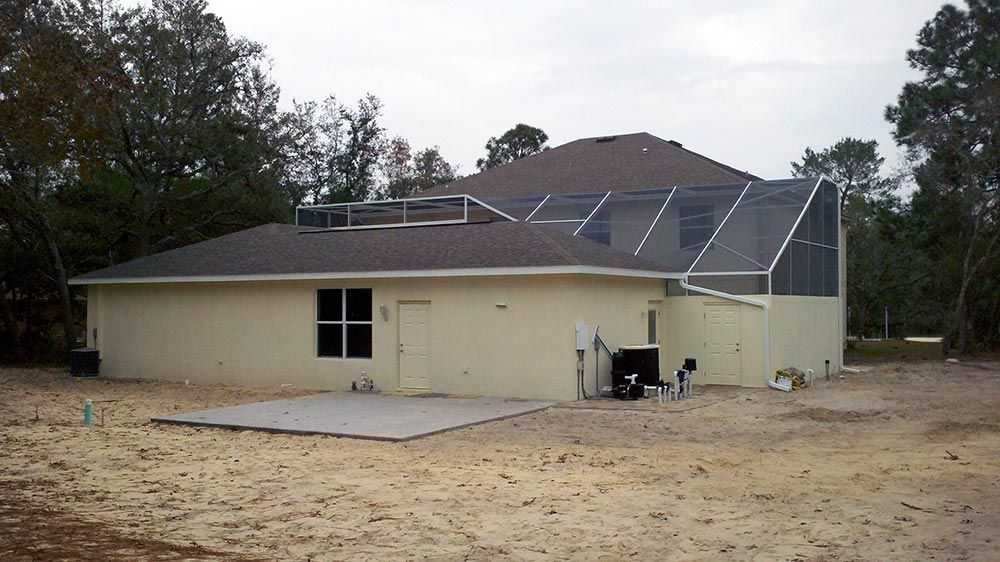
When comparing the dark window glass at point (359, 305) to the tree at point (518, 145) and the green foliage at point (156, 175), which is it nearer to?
the green foliage at point (156, 175)

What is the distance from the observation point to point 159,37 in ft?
97.2

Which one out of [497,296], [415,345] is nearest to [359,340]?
[415,345]

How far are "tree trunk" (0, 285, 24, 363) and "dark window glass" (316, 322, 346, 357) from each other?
47.7 feet

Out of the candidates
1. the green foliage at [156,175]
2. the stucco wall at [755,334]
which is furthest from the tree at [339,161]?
the stucco wall at [755,334]

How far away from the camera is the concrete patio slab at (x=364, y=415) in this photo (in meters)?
12.8

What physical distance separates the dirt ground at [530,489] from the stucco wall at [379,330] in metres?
2.39

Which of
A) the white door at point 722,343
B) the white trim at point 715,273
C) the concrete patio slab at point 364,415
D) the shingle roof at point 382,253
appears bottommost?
the concrete patio slab at point 364,415

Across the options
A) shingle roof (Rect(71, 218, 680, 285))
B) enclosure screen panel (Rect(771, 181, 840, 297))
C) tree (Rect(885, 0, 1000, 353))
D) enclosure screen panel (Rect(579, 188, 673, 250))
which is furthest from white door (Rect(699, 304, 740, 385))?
tree (Rect(885, 0, 1000, 353))

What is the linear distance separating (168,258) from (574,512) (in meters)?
16.9

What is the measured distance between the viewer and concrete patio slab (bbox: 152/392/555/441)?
12805mm

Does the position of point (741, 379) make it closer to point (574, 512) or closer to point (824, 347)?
point (824, 347)

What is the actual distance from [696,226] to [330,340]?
337 inches

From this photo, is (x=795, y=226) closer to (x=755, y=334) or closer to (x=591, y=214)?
(x=755, y=334)

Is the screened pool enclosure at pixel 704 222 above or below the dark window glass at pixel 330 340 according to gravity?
above
